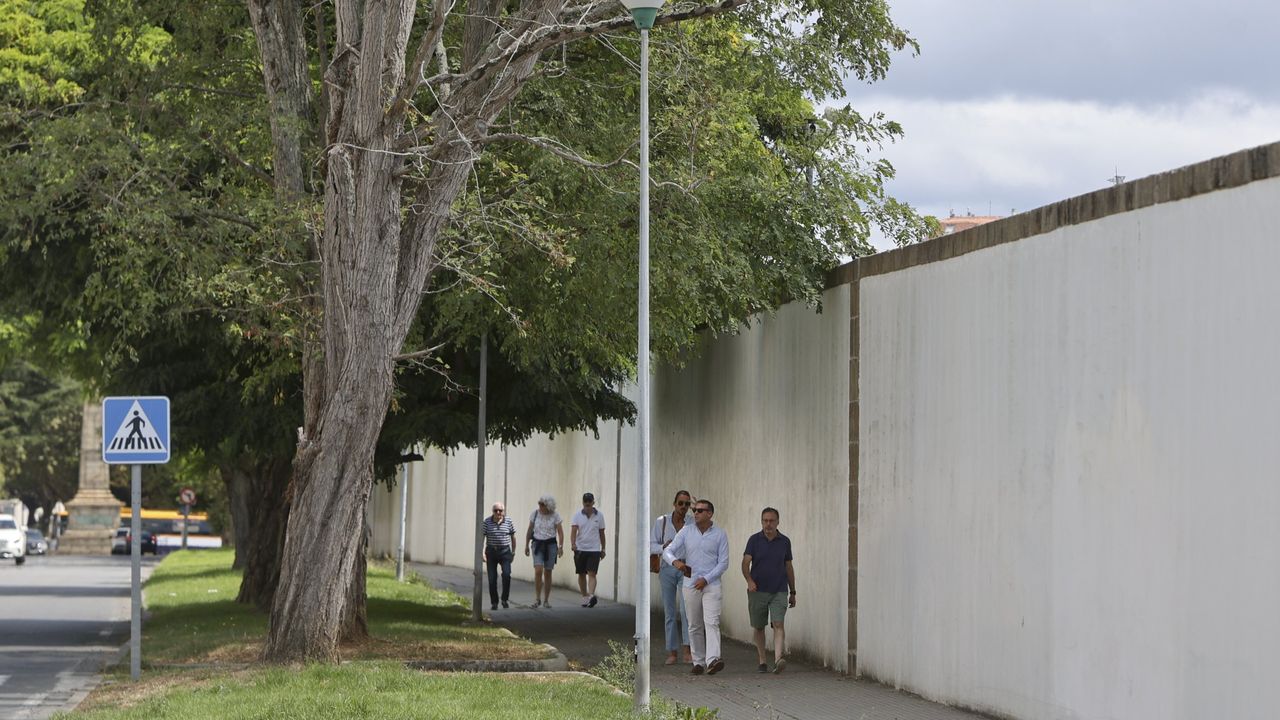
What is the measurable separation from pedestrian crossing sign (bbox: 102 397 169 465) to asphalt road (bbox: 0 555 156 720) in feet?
7.06

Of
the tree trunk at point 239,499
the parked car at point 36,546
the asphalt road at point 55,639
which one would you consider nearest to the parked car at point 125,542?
the parked car at point 36,546

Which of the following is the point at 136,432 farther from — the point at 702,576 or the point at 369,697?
the point at 702,576

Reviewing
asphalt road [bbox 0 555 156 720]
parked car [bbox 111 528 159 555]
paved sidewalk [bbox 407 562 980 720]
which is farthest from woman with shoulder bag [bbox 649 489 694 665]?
parked car [bbox 111 528 159 555]

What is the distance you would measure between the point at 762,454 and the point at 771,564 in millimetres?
3336

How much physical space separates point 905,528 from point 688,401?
8648 mm

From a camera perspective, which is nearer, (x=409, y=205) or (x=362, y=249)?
(x=362, y=249)

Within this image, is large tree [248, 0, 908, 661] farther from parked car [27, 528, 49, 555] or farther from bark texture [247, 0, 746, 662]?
parked car [27, 528, 49, 555]

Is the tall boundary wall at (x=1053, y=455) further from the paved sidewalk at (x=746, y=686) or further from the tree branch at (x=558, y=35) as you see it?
the tree branch at (x=558, y=35)

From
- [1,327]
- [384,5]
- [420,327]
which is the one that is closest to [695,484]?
[420,327]

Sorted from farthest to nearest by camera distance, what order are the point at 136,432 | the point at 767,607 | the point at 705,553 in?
1. the point at 705,553
2. the point at 767,607
3. the point at 136,432

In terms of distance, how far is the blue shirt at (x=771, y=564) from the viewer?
16969mm

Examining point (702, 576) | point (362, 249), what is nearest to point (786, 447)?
point (702, 576)

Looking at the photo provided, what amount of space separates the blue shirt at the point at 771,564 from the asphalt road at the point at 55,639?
20.2 feet

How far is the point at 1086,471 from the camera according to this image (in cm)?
1223
